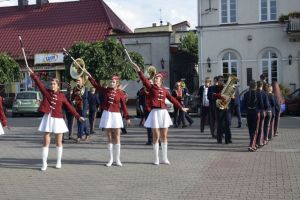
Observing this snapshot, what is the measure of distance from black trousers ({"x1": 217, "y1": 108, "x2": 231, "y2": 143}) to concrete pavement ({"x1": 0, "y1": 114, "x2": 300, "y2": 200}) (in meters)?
0.34

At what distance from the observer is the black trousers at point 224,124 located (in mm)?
14031

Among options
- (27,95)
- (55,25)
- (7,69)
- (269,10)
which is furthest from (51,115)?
(55,25)

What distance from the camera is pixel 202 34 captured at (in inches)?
1299

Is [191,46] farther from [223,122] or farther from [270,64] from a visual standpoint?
[223,122]

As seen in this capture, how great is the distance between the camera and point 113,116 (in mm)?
11016

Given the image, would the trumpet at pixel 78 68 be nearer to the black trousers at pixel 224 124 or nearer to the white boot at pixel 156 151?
the white boot at pixel 156 151

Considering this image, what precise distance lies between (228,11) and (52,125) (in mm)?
23655

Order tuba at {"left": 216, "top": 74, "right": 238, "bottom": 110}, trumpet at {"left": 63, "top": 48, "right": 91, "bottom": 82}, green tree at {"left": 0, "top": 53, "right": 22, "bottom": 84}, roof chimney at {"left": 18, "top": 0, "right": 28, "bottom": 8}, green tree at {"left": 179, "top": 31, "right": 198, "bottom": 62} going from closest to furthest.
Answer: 1. trumpet at {"left": 63, "top": 48, "right": 91, "bottom": 82}
2. tuba at {"left": 216, "top": 74, "right": 238, "bottom": 110}
3. green tree at {"left": 0, "top": 53, "right": 22, "bottom": 84}
4. green tree at {"left": 179, "top": 31, "right": 198, "bottom": 62}
5. roof chimney at {"left": 18, "top": 0, "right": 28, "bottom": 8}

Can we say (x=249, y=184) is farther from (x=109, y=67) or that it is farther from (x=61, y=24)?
(x=61, y=24)

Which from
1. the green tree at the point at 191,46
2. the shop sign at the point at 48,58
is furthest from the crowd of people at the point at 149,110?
the green tree at the point at 191,46

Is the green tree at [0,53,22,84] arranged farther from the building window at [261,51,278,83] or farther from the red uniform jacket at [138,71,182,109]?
the red uniform jacket at [138,71,182,109]

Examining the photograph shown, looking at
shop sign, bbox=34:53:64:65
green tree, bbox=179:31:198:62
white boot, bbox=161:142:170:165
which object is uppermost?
green tree, bbox=179:31:198:62

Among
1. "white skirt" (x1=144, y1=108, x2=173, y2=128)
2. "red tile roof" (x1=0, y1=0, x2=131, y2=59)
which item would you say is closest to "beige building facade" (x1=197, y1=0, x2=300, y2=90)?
"red tile roof" (x1=0, y1=0, x2=131, y2=59)

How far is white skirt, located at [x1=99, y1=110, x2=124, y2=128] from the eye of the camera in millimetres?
10906
